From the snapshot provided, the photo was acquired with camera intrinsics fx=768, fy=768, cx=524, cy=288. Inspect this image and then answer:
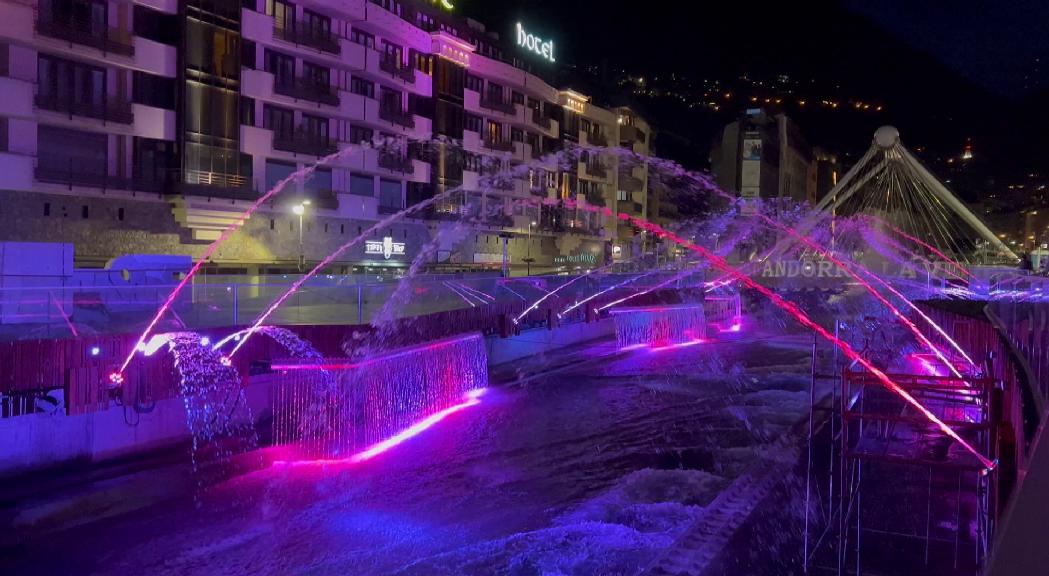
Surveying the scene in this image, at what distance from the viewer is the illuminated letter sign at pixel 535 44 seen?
218 ft

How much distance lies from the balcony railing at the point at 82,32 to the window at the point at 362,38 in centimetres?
1512

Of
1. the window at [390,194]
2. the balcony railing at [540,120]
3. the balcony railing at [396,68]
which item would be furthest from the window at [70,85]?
the balcony railing at [540,120]

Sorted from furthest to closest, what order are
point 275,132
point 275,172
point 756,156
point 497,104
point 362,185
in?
1. point 756,156
2. point 497,104
3. point 362,185
4. point 275,172
5. point 275,132

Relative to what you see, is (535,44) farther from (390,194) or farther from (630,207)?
(390,194)

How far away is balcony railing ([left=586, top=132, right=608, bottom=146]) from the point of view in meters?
74.3

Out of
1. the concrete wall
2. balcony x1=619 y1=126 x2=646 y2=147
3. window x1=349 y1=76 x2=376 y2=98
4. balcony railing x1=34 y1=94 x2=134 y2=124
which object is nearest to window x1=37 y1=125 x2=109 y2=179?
balcony railing x1=34 y1=94 x2=134 y2=124

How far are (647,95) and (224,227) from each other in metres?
110

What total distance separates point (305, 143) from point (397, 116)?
344 inches

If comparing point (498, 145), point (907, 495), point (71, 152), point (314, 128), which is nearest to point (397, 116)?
point (314, 128)

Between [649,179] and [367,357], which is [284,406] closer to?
[367,357]

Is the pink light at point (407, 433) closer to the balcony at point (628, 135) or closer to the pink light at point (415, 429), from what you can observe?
the pink light at point (415, 429)

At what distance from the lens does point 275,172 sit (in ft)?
140

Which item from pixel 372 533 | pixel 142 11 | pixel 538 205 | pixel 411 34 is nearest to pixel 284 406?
pixel 372 533

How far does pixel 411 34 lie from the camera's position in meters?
51.4
